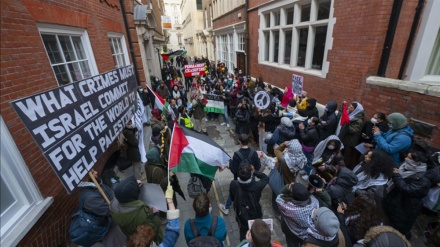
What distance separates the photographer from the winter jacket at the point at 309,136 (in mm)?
4172

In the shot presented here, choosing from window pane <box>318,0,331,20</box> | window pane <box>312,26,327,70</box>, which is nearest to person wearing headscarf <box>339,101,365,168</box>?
window pane <box>312,26,327,70</box>

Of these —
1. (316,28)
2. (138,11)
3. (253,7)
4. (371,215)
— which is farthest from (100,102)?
(253,7)

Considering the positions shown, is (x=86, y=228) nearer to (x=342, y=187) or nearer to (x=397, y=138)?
(x=342, y=187)

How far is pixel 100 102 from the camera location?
10.1ft

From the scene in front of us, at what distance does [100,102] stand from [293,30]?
7458 mm

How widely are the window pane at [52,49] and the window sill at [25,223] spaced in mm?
2540

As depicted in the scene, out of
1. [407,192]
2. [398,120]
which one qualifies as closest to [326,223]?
[407,192]

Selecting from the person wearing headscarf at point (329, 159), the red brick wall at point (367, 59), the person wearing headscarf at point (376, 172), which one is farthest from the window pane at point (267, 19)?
the person wearing headscarf at point (376, 172)

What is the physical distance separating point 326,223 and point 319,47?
6493 millimetres

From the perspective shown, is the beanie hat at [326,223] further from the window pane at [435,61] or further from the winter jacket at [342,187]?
→ the window pane at [435,61]

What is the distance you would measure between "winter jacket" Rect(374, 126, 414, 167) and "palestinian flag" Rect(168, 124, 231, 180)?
2.85 m

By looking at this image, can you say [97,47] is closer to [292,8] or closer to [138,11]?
[138,11]

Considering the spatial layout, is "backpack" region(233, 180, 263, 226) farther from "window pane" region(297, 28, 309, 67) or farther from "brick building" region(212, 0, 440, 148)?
"window pane" region(297, 28, 309, 67)

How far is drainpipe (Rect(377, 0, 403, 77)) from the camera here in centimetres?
447
